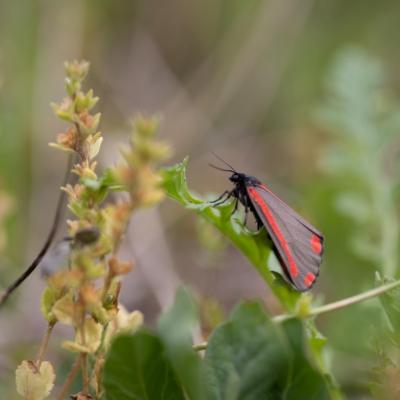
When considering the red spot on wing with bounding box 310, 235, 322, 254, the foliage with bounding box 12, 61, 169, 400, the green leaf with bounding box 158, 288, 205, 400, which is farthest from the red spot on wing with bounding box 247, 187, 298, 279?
the green leaf with bounding box 158, 288, 205, 400

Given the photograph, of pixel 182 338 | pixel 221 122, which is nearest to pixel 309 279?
pixel 182 338

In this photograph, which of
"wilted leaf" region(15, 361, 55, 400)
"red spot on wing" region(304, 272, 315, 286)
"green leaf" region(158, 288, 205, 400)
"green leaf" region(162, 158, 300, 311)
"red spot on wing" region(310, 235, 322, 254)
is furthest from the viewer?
"red spot on wing" region(310, 235, 322, 254)

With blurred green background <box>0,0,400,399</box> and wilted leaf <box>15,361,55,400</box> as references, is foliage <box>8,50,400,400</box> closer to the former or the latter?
wilted leaf <box>15,361,55,400</box>

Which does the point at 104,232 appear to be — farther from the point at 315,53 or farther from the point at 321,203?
the point at 315,53

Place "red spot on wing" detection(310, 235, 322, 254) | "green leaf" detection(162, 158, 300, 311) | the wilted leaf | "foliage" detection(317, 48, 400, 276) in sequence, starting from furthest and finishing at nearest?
"foliage" detection(317, 48, 400, 276) → "red spot on wing" detection(310, 235, 322, 254) → "green leaf" detection(162, 158, 300, 311) → the wilted leaf

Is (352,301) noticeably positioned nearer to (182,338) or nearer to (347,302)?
(347,302)

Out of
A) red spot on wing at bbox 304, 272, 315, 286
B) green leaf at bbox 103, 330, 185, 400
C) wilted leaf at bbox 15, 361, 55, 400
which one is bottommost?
green leaf at bbox 103, 330, 185, 400
